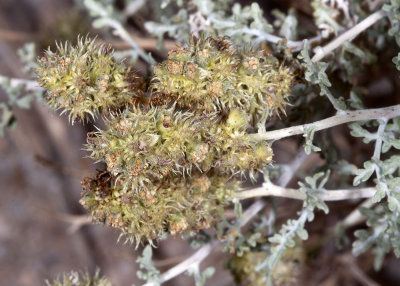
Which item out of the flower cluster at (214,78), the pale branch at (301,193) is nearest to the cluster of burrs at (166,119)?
the flower cluster at (214,78)

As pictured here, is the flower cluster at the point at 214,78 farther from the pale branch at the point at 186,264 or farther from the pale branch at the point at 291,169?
the pale branch at the point at 186,264

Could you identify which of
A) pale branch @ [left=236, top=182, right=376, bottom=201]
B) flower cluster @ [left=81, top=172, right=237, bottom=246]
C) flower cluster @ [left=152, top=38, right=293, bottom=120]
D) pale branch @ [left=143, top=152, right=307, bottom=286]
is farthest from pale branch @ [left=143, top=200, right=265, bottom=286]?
flower cluster @ [left=152, top=38, right=293, bottom=120]

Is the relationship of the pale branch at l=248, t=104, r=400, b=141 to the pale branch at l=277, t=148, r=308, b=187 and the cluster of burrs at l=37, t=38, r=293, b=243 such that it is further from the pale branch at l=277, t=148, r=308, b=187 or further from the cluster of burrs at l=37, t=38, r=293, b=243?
the pale branch at l=277, t=148, r=308, b=187

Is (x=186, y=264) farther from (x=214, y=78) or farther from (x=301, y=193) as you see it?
(x=214, y=78)

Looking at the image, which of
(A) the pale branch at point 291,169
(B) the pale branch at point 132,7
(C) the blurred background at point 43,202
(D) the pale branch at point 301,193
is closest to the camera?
(D) the pale branch at point 301,193

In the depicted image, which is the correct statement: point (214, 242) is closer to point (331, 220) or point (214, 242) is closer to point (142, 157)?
point (142, 157)

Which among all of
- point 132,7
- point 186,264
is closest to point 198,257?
point 186,264

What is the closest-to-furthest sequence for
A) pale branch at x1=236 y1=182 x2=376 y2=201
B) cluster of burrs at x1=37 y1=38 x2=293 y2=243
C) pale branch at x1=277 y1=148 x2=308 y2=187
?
cluster of burrs at x1=37 y1=38 x2=293 y2=243
pale branch at x1=236 y1=182 x2=376 y2=201
pale branch at x1=277 y1=148 x2=308 y2=187
